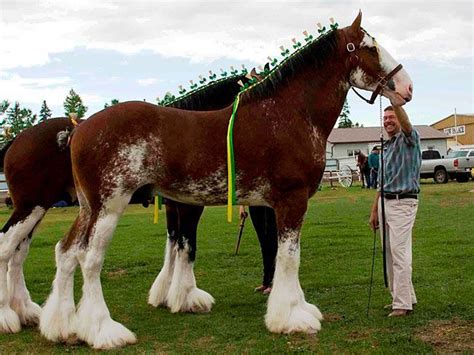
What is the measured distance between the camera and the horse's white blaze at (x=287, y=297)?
5.39m

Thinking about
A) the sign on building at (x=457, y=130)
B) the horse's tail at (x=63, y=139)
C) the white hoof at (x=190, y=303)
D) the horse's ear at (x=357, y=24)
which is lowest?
the white hoof at (x=190, y=303)

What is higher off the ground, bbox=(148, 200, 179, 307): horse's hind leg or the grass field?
bbox=(148, 200, 179, 307): horse's hind leg

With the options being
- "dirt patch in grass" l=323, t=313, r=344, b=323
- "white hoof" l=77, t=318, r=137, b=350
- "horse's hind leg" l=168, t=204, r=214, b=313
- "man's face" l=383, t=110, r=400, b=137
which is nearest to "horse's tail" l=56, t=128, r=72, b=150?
"horse's hind leg" l=168, t=204, r=214, b=313

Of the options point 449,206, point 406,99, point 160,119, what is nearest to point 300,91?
point 406,99

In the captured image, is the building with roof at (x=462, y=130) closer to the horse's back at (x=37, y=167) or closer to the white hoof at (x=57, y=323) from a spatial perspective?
the horse's back at (x=37, y=167)

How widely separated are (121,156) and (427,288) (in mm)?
4161

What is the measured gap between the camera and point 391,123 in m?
6.10

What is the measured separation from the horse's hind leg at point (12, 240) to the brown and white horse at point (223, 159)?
667 millimetres

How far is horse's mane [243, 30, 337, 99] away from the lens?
5801 mm

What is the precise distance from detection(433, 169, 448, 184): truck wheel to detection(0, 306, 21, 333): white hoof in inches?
1182

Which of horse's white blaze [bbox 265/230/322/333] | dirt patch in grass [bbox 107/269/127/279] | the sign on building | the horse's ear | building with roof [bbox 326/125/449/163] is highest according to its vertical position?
the sign on building

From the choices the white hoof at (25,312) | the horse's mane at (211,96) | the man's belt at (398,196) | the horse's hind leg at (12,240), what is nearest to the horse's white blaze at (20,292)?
the white hoof at (25,312)

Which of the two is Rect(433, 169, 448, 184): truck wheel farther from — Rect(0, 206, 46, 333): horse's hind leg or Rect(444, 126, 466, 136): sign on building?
Rect(444, 126, 466, 136): sign on building

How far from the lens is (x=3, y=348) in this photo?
5273mm
